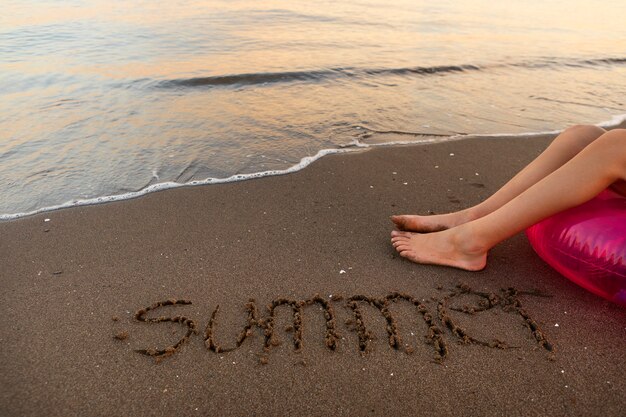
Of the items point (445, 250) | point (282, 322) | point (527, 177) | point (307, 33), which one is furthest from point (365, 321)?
point (307, 33)

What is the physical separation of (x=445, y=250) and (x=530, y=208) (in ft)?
1.75

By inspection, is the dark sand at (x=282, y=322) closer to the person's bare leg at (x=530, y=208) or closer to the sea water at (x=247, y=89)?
the person's bare leg at (x=530, y=208)

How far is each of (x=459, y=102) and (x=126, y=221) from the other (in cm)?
460

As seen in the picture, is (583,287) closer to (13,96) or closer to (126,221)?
(126,221)

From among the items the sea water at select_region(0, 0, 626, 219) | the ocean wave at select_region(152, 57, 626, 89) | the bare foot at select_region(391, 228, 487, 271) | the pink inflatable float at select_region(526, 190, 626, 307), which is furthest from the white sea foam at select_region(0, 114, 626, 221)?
the ocean wave at select_region(152, 57, 626, 89)

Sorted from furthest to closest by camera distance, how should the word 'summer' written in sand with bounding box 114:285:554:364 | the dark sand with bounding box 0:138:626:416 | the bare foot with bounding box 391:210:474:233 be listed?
the bare foot with bounding box 391:210:474:233
the word 'summer' written in sand with bounding box 114:285:554:364
the dark sand with bounding box 0:138:626:416

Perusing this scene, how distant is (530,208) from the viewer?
2.44 m

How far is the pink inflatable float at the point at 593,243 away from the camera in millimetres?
2248

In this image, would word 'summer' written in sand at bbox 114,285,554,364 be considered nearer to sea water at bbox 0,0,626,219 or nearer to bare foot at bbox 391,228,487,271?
bare foot at bbox 391,228,487,271

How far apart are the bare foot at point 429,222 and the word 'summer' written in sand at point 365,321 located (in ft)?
1.74

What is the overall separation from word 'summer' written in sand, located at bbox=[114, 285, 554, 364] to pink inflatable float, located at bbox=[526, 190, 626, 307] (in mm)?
246

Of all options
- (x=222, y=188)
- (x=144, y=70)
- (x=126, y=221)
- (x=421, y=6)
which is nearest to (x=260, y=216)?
(x=222, y=188)

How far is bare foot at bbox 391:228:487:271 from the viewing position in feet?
8.89

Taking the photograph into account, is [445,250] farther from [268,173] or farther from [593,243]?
[268,173]
